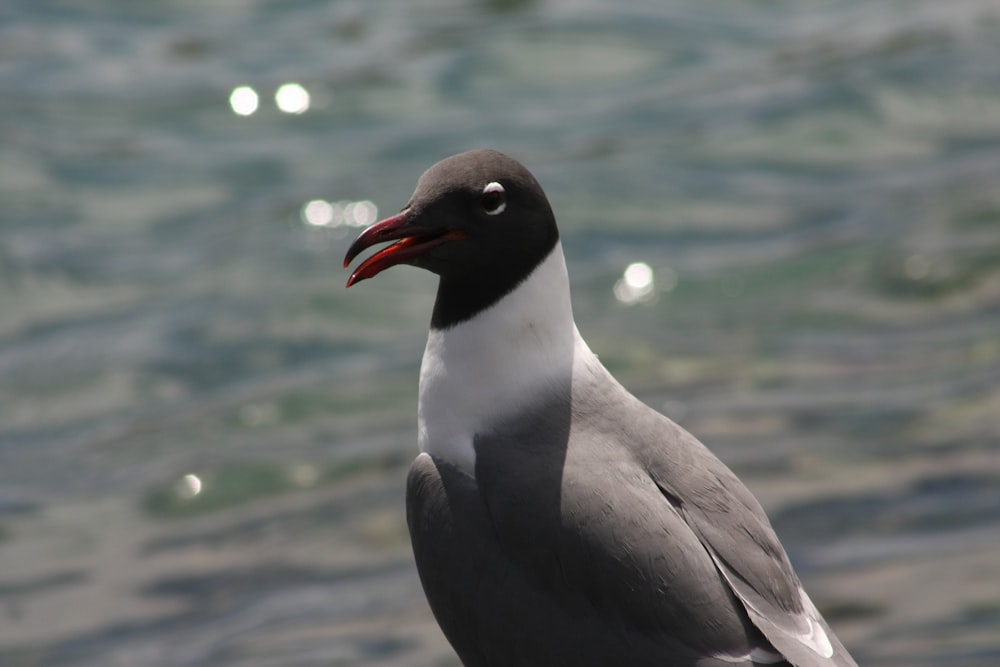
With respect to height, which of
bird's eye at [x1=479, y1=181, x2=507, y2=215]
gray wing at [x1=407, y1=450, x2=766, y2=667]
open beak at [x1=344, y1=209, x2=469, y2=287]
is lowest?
gray wing at [x1=407, y1=450, x2=766, y2=667]

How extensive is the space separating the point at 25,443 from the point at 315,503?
2421mm

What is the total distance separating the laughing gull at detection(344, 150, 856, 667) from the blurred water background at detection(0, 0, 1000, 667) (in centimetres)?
319

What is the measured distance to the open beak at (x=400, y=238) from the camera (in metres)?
4.73

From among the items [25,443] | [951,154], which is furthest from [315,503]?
[951,154]

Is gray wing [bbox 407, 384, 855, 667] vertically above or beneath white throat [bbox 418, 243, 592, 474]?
beneath

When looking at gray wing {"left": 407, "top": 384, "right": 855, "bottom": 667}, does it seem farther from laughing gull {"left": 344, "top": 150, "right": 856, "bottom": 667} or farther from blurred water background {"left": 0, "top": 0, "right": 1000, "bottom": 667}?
blurred water background {"left": 0, "top": 0, "right": 1000, "bottom": 667}

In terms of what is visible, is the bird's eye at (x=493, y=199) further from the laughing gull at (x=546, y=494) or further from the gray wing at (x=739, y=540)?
the gray wing at (x=739, y=540)

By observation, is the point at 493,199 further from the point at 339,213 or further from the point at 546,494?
the point at 339,213

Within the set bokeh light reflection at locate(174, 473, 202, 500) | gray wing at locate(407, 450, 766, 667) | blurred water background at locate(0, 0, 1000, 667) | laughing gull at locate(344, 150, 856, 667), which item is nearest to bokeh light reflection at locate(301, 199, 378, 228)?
blurred water background at locate(0, 0, 1000, 667)

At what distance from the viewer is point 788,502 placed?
29.7ft

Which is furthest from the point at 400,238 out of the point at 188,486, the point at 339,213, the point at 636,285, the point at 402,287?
the point at 339,213

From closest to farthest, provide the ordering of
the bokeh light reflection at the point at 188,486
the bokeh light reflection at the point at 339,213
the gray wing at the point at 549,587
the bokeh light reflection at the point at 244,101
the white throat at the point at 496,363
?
the gray wing at the point at 549,587 < the white throat at the point at 496,363 < the bokeh light reflection at the point at 188,486 < the bokeh light reflection at the point at 339,213 < the bokeh light reflection at the point at 244,101

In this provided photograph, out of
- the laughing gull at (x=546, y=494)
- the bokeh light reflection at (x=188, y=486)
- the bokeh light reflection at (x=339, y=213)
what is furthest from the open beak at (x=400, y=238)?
→ the bokeh light reflection at (x=339, y=213)

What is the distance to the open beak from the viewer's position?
473 cm
